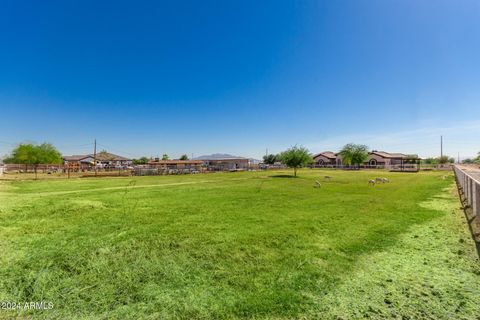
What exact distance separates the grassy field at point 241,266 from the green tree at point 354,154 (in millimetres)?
49879

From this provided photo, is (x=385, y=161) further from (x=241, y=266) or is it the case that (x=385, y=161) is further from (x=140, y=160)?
(x=140, y=160)

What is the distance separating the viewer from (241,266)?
15.5 ft

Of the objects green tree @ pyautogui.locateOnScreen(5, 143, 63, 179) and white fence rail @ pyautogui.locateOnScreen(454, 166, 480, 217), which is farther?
green tree @ pyautogui.locateOnScreen(5, 143, 63, 179)

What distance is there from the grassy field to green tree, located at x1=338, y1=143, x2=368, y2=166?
164 feet

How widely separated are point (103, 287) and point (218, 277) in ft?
6.33

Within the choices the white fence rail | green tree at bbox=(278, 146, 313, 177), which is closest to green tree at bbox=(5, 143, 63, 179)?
green tree at bbox=(278, 146, 313, 177)

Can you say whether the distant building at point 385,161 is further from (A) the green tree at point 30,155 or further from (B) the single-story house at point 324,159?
(A) the green tree at point 30,155

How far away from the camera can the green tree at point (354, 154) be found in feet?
178

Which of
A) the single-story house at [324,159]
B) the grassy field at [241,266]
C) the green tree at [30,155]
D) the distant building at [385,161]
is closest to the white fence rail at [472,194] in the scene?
the grassy field at [241,266]

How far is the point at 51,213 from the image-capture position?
9281mm

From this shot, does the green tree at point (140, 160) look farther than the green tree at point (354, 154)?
Yes

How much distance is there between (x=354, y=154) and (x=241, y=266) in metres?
56.9

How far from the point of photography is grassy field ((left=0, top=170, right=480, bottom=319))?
3.42 metres

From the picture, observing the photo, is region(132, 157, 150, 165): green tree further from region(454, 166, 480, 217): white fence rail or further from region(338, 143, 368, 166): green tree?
region(454, 166, 480, 217): white fence rail
